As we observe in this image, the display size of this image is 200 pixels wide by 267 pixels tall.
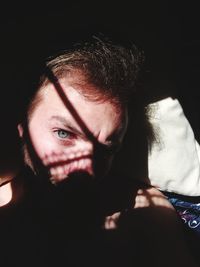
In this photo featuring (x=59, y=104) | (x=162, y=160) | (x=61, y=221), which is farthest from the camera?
(x=162, y=160)

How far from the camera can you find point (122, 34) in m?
2.04

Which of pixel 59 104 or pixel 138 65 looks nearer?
pixel 59 104

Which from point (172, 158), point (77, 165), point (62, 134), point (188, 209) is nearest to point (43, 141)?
point (62, 134)

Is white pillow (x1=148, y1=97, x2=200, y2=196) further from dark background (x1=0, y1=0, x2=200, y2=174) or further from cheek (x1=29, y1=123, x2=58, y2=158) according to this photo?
cheek (x1=29, y1=123, x2=58, y2=158)

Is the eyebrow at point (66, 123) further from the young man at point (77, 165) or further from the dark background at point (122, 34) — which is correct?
the dark background at point (122, 34)

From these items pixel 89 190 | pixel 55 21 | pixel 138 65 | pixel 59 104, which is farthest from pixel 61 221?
pixel 55 21

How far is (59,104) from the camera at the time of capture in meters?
1.57

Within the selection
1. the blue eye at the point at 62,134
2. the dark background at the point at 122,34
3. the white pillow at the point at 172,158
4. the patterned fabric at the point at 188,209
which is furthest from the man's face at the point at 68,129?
the patterned fabric at the point at 188,209

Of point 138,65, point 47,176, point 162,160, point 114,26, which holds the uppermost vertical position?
point 114,26

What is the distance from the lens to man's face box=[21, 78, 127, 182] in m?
1.58

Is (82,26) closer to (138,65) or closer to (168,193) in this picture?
(138,65)

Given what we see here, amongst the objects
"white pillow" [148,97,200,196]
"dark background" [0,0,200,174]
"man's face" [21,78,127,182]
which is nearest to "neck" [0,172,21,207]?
"dark background" [0,0,200,174]

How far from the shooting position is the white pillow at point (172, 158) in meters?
2.27

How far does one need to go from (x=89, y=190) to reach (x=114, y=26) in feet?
3.28
